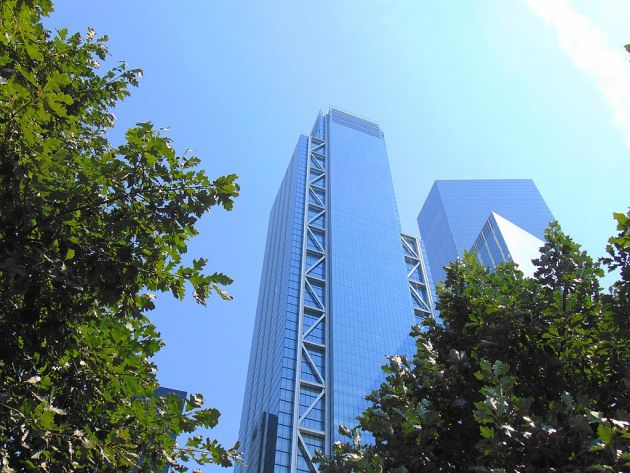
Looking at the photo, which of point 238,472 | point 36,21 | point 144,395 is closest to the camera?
point 144,395

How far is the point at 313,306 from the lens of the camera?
85.9 meters

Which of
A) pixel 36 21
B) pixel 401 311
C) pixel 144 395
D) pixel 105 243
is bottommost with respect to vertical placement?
pixel 144 395

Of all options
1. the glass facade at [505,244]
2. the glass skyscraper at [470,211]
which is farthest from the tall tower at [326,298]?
the glass skyscraper at [470,211]

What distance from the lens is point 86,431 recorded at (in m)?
4.86

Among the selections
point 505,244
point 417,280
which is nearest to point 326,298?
point 417,280

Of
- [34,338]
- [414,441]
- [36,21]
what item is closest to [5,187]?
[34,338]

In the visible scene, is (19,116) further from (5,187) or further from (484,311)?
(484,311)

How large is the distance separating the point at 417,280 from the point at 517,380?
9912cm

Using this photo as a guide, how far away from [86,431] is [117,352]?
855 mm

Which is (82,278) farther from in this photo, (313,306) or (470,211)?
(470,211)

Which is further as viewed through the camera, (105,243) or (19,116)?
(105,243)

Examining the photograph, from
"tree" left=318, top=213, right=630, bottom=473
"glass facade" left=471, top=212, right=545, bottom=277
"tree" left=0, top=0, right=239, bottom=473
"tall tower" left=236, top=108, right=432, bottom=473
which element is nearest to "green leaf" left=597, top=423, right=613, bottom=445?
"tree" left=318, top=213, right=630, bottom=473

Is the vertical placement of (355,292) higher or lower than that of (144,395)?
higher

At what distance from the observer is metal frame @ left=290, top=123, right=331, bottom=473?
228 feet
